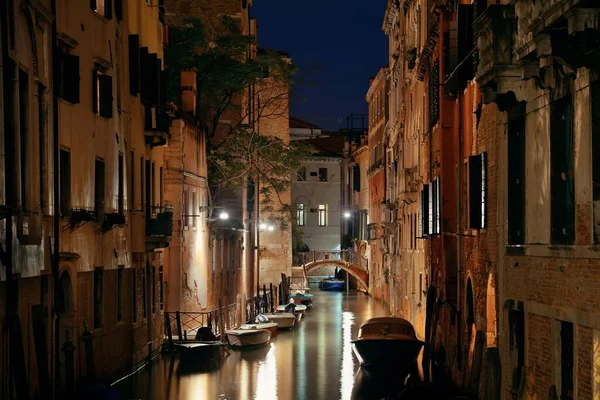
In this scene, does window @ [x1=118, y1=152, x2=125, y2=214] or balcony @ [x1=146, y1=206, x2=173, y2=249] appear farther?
balcony @ [x1=146, y1=206, x2=173, y2=249]

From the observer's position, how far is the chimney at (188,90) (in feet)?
106

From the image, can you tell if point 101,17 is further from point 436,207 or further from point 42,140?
point 436,207

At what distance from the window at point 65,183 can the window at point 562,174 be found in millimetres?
9052

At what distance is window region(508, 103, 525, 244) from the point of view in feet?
45.3

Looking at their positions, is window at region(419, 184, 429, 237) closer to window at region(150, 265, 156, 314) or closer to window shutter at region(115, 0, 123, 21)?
window at region(150, 265, 156, 314)

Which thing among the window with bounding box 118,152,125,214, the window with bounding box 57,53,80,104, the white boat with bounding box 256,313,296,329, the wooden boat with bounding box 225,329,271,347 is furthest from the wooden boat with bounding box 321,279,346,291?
the window with bounding box 57,53,80,104

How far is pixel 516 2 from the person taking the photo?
1315cm

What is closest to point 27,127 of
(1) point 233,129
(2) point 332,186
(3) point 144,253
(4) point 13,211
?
(4) point 13,211

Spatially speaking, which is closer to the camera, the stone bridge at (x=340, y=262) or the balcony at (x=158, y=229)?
the balcony at (x=158, y=229)

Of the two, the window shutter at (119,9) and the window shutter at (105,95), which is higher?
the window shutter at (119,9)

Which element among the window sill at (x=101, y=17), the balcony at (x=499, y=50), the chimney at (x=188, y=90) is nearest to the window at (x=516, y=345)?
the balcony at (x=499, y=50)

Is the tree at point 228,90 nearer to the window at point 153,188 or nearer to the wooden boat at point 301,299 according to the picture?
the window at point 153,188

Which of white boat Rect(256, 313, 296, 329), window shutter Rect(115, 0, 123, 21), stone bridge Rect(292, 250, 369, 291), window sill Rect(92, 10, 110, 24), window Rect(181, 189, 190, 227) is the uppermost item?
window shutter Rect(115, 0, 123, 21)

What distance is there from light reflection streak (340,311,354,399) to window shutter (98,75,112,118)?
7.93m
